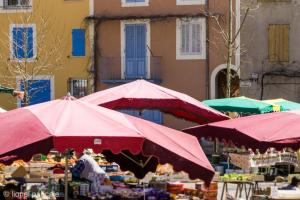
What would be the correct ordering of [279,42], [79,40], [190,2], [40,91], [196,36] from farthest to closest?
[40,91] < [79,40] < [196,36] < [190,2] < [279,42]

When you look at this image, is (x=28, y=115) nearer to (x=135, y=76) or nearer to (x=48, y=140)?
(x=48, y=140)

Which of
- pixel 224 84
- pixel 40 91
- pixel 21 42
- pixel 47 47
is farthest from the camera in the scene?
pixel 47 47

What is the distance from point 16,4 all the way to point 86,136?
29.4 metres

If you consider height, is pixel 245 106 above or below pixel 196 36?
below

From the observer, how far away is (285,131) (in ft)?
34.9

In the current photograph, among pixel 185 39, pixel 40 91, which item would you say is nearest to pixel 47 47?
pixel 40 91

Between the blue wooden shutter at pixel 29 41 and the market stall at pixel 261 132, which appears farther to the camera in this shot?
the blue wooden shutter at pixel 29 41

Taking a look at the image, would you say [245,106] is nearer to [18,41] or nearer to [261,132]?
[261,132]

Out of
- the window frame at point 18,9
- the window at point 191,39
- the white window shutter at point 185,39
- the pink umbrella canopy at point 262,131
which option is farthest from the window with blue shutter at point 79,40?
the pink umbrella canopy at point 262,131

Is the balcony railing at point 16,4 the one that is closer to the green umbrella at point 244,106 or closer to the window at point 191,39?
the window at point 191,39

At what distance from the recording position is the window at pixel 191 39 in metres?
35.1

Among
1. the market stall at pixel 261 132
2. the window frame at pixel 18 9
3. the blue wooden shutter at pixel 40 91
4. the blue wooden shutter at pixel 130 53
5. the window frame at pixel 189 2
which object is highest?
the window frame at pixel 189 2

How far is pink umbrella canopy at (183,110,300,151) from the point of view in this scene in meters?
10.4

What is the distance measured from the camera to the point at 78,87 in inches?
1459
